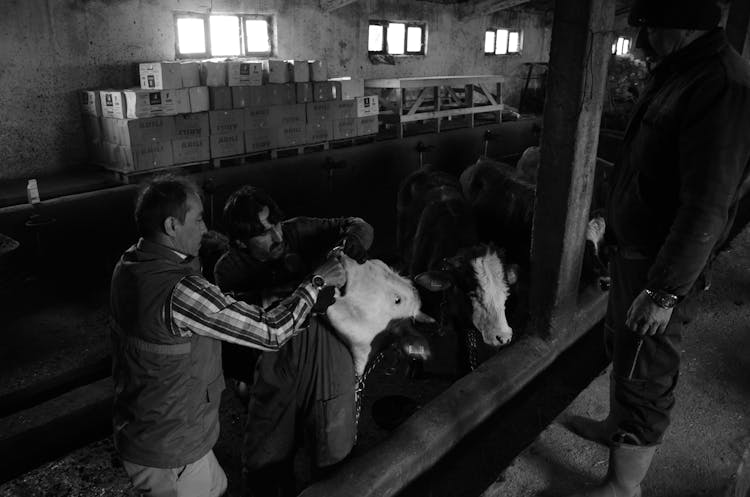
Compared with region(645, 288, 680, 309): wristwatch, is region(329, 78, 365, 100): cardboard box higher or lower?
higher

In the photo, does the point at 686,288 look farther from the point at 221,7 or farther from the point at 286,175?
the point at 221,7

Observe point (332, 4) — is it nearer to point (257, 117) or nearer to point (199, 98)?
point (257, 117)

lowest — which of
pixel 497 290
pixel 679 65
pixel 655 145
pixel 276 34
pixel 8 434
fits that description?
pixel 8 434

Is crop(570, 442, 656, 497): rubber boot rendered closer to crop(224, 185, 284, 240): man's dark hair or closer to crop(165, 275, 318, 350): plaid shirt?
crop(165, 275, 318, 350): plaid shirt

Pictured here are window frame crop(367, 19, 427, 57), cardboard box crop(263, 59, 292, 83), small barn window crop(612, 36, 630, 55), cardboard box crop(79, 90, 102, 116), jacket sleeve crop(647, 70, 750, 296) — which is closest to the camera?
jacket sleeve crop(647, 70, 750, 296)

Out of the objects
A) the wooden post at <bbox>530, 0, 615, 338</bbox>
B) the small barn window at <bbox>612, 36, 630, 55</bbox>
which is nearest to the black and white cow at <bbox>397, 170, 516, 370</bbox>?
the wooden post at <bbox>530, 0, 615, 338</bbox>

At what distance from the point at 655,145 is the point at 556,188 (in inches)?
62.1

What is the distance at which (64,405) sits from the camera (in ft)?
11.6

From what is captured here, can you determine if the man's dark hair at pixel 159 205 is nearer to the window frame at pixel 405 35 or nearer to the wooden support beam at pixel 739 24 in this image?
the wooden support beam at pixel 739 24

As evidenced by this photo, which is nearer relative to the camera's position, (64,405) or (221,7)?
(64,405)

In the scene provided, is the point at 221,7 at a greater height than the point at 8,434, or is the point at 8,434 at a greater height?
the point at 221,7

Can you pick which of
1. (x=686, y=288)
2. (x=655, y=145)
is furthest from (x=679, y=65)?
(x=686, y=288)

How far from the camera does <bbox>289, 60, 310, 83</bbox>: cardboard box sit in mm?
8312

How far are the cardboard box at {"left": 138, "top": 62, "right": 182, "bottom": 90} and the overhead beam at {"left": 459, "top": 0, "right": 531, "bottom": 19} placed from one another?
9.42m
